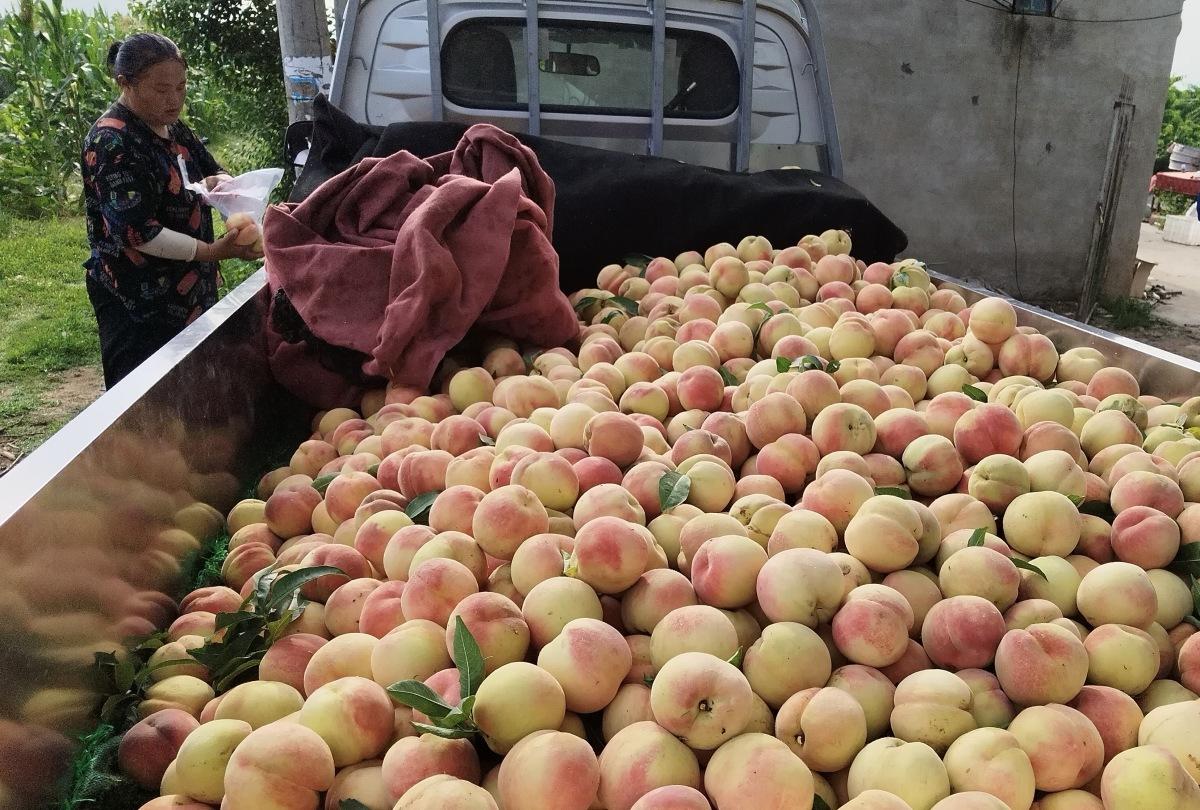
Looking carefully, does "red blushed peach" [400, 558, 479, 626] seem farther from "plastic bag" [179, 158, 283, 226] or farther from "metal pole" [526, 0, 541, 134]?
"metal pole" [526, 0, 541, 134]

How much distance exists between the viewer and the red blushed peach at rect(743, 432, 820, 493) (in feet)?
5.80

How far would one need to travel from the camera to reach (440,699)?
120 centimetres

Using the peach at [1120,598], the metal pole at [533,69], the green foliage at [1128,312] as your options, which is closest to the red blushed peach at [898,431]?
the peach at [1120,598]

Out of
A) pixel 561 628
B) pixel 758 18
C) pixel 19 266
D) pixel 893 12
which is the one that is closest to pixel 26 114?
pixel 19 266

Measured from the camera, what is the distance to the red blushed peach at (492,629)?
1305mm

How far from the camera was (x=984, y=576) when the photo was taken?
1.38 metres

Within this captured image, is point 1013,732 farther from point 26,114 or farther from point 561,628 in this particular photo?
point 26,114

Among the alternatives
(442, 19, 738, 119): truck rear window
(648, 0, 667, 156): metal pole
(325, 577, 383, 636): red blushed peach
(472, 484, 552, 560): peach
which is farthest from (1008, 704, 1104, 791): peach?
(442, 19, 738, 119): truck rear window

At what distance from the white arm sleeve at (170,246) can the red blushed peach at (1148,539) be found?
9.94ft

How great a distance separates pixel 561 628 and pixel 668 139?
9.58 ft

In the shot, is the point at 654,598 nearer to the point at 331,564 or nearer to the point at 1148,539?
the point at 331,564

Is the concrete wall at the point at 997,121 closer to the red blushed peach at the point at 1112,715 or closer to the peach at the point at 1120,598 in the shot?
the peach at the point at 1120,598

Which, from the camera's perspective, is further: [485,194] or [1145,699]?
[485,194]

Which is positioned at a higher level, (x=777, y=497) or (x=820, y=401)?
(x=820, y=401)
